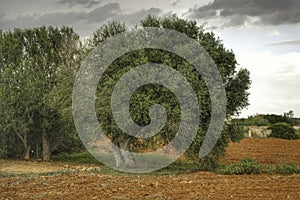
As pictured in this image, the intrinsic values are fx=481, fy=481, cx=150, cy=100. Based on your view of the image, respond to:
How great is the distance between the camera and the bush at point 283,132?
4791cm

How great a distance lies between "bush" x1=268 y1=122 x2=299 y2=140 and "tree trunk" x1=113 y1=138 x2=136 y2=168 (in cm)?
2531

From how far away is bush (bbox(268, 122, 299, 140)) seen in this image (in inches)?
1886

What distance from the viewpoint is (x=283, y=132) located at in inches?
1913

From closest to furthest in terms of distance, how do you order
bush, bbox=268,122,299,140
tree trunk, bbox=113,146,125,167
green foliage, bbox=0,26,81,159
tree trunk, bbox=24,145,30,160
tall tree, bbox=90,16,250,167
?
tall tree, bbox=90,16,250,167
tree trunk, bbox=113,146,125,167
green foliage, bbox=0,26,81,159
tree trunk, bbox=24,145,30,160
bush, bbox=268,122,299,140

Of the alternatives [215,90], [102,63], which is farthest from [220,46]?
[102,63]

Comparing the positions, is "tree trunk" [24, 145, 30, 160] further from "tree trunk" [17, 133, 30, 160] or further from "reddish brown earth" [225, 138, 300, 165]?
"reddish brown earth" [225, 138, 300, 165]

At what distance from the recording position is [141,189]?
15969 millimetres

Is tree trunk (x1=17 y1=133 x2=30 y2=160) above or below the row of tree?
below

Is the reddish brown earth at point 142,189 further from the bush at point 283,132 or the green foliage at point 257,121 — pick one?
the green foliage at point 257,121

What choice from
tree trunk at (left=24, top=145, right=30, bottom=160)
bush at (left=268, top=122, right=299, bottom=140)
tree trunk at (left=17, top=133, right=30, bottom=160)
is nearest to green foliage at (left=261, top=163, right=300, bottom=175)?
tree trunk at (left=17, top=133, right=30, bottom=160)

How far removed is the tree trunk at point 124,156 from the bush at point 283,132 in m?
25.3

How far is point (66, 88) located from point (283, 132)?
90.5 feet

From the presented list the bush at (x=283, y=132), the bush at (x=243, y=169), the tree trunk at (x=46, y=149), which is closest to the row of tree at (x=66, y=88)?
the tree trunk at (x=46, y=149)

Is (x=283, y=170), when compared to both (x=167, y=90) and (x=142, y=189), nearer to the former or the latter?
(x=167, y=90)
